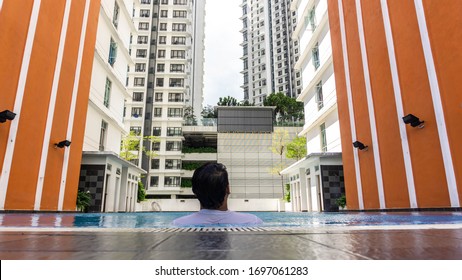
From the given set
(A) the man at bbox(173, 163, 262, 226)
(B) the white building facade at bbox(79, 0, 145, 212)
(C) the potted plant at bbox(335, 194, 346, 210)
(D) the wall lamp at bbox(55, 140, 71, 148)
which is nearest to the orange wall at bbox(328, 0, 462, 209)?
(C) the potted plant at bbox(335, 194, 346, 210)

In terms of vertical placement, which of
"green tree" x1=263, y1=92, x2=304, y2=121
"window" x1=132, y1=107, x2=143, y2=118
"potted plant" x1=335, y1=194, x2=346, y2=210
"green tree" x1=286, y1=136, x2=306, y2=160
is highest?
"green tree" x1=263, y1=92, x2=304, y2=121

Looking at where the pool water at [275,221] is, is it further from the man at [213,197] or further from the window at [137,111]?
the window at [137,111]

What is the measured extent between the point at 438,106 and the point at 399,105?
1.69 m

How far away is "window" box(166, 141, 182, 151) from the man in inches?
1600

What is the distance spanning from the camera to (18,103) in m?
9.92

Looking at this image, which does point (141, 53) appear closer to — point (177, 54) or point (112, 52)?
point (177, 54)

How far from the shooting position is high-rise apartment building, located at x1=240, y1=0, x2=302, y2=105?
7812 centimetres

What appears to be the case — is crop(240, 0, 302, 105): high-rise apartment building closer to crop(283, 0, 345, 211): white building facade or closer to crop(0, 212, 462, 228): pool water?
crop(283, 0, 345, 211): white building facade

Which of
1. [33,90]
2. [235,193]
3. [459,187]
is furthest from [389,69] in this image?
[235,193]

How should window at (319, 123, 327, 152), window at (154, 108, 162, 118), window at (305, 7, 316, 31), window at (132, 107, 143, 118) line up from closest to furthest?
window at (319, 123, 327, 152), window at (305, 7, 316, 31), window at (132, 107, 143, 118), window at (154, 108, 162, 118)

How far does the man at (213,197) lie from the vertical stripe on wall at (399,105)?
8.20 metres

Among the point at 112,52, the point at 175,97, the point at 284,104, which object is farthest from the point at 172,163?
the point at 112,52

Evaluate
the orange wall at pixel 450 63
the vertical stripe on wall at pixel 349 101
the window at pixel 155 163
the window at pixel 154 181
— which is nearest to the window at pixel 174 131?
the window at pixel 155 163

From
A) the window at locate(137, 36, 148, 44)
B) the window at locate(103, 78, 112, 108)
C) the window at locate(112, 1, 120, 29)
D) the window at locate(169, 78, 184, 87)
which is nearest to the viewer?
the window at locate(103, 78, 112, 108)
